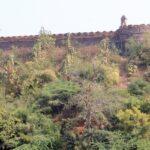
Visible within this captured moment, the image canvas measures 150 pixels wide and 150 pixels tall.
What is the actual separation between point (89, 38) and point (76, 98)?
35.6ft

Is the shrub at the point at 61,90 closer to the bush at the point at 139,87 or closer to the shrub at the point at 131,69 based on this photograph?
the bush at the point at 139,87

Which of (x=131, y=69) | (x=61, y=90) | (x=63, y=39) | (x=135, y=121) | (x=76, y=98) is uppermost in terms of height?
(x=63, y=39)

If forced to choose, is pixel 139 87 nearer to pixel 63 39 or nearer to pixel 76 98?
pixel 76 98

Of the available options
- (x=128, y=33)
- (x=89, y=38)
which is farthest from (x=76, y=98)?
(x=89, y=38)

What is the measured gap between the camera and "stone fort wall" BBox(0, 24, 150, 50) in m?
33.2

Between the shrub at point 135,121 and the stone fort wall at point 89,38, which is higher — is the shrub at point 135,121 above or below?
below

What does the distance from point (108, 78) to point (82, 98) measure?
175 inches

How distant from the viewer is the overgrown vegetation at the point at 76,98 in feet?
73.8

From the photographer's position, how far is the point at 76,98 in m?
24.1

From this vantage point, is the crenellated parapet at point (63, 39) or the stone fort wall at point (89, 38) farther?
the crenellated parapet at point (63, 39)

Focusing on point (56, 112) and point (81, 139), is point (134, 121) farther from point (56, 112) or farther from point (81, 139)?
point (56, 112)

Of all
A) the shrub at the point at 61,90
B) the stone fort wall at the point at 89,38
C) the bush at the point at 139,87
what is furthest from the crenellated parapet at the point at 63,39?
the bush at the point at 139,87

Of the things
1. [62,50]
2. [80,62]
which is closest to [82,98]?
[80,62]

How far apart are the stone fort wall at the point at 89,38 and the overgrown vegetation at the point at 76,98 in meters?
1.52
